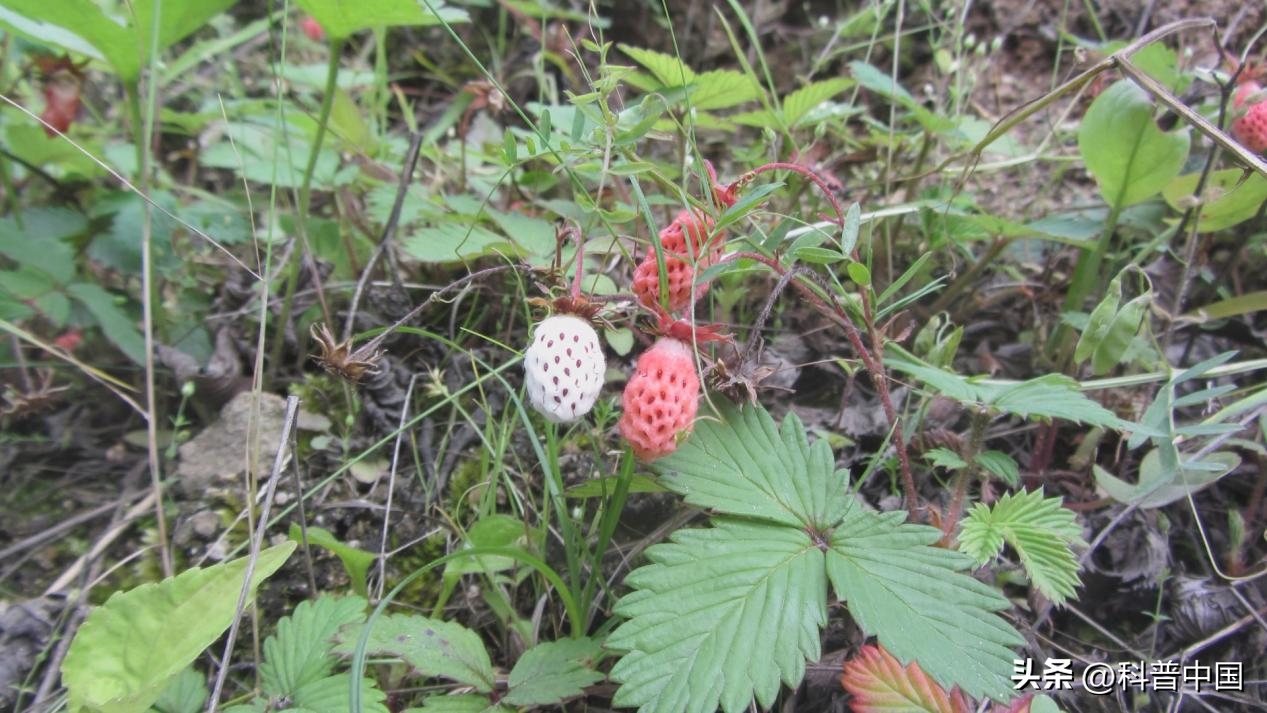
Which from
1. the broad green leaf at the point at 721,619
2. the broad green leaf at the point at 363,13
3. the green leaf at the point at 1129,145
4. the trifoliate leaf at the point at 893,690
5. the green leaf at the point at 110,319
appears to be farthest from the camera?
the green leaf at the point at 110,319

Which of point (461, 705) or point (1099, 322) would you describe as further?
point (1099, 322)

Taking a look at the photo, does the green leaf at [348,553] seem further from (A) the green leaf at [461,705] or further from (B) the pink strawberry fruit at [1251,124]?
(B) the pink strawberry fruit at [1251,124]

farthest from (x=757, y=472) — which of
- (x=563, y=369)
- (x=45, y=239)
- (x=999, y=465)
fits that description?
(x=45, y=239)

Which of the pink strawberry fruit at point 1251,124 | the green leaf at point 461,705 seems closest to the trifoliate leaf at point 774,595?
the green leaf at point 461,705

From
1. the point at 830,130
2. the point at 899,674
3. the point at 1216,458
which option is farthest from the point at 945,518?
the point at 830,130

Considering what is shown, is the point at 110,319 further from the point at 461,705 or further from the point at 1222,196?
the point at 1222,196

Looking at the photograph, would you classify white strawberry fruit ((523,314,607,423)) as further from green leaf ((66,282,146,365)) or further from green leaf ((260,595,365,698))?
green leaf ((66,282,146,365))

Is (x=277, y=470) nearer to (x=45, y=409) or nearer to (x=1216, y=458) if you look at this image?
(x=45, y=409)
